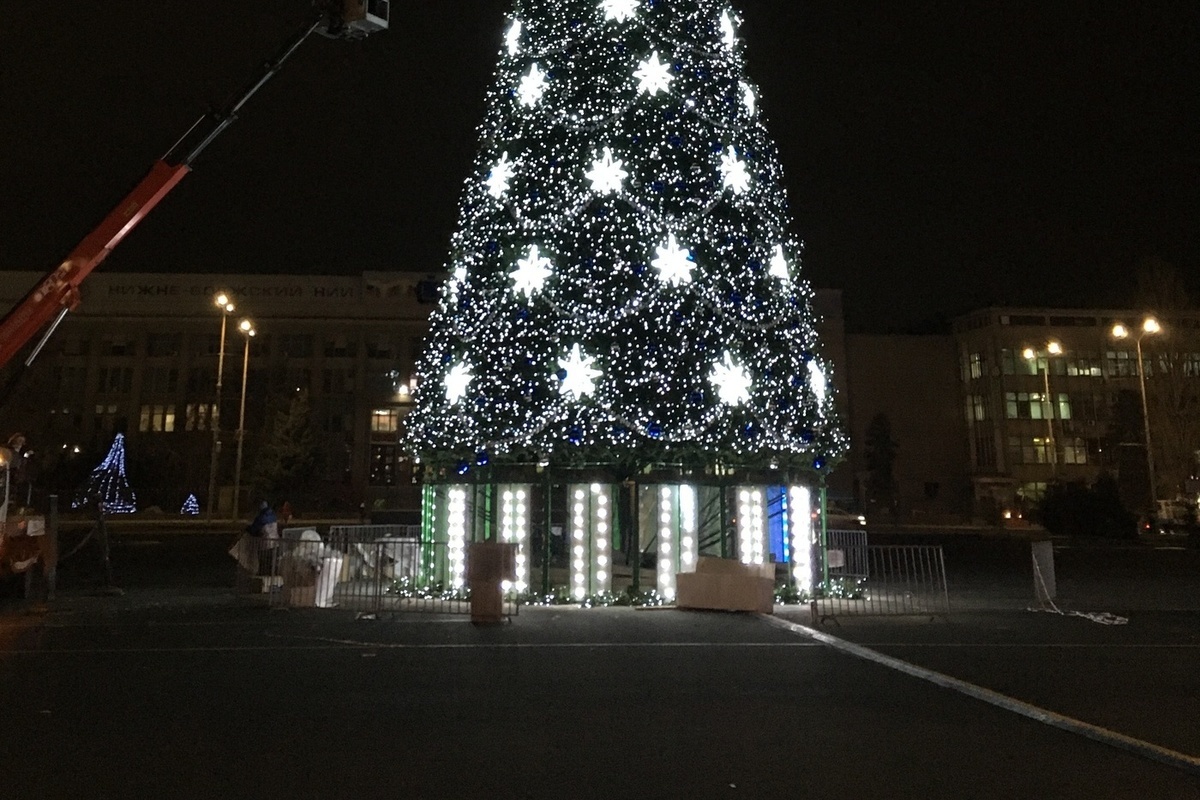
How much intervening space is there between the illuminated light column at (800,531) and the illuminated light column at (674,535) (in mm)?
1963

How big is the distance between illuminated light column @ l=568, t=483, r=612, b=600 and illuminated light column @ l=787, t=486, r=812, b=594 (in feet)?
11.3

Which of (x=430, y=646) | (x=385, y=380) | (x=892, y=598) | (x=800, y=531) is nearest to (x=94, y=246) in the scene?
(x=430, y=646)

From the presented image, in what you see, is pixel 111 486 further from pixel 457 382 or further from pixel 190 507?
pixel 457 382

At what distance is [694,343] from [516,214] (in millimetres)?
3864

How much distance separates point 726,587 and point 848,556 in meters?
4.72

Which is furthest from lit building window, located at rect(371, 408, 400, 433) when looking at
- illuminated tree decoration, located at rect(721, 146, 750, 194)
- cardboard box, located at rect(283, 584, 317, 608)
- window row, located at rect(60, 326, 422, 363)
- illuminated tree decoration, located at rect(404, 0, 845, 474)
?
illuminated tree decoration, located at rect(721, 146, 750, 194)

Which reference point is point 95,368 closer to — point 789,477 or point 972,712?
point 789,477

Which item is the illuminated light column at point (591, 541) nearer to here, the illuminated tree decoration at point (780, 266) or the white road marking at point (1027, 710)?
the white road marking at point (1027, 710)

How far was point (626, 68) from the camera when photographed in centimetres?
1496

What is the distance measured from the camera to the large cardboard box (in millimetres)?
13188

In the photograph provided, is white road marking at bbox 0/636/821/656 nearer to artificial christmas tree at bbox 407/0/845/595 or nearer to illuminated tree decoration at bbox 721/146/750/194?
artificial christmas tree at bbox 407/0/845/595

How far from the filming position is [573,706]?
7414 millimetres

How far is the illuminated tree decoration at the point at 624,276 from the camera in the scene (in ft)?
46.4

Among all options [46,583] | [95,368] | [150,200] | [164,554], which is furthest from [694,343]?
[95,368]
